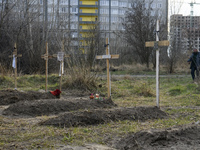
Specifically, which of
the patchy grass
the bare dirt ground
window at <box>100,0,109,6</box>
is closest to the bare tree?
the bare dirt ground

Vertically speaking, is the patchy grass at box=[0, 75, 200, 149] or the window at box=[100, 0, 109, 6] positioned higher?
the window at box=[100, 0, 109, 6]

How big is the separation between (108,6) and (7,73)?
98.7ft

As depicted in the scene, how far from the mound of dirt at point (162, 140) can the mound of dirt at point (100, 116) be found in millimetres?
1270

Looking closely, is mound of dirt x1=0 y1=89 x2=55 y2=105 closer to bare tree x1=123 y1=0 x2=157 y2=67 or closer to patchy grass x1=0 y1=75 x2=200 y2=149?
patchy grass x1=0 y1=75 x2=200 y2=149

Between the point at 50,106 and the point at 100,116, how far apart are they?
1.93m

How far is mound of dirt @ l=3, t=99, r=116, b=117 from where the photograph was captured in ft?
22.5

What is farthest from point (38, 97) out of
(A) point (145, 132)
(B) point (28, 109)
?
(A) point (145, 132)

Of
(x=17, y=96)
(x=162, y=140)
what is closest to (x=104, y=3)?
(x=17, y=96)

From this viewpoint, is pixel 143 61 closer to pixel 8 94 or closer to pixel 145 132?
pixel 8 94

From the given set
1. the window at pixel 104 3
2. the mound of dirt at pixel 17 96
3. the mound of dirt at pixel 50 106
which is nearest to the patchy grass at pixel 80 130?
the mound of dirt at pixel 50 106

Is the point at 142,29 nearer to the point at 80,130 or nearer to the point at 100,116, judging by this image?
the point at 100,116

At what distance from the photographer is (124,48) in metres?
31.2

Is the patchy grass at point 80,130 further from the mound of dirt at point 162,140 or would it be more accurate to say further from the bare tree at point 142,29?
the bare tree at point 142,29

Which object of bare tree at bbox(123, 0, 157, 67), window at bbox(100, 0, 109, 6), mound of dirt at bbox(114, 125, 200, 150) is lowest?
mound of dirt at bbox(114, 125, 200, 150)
